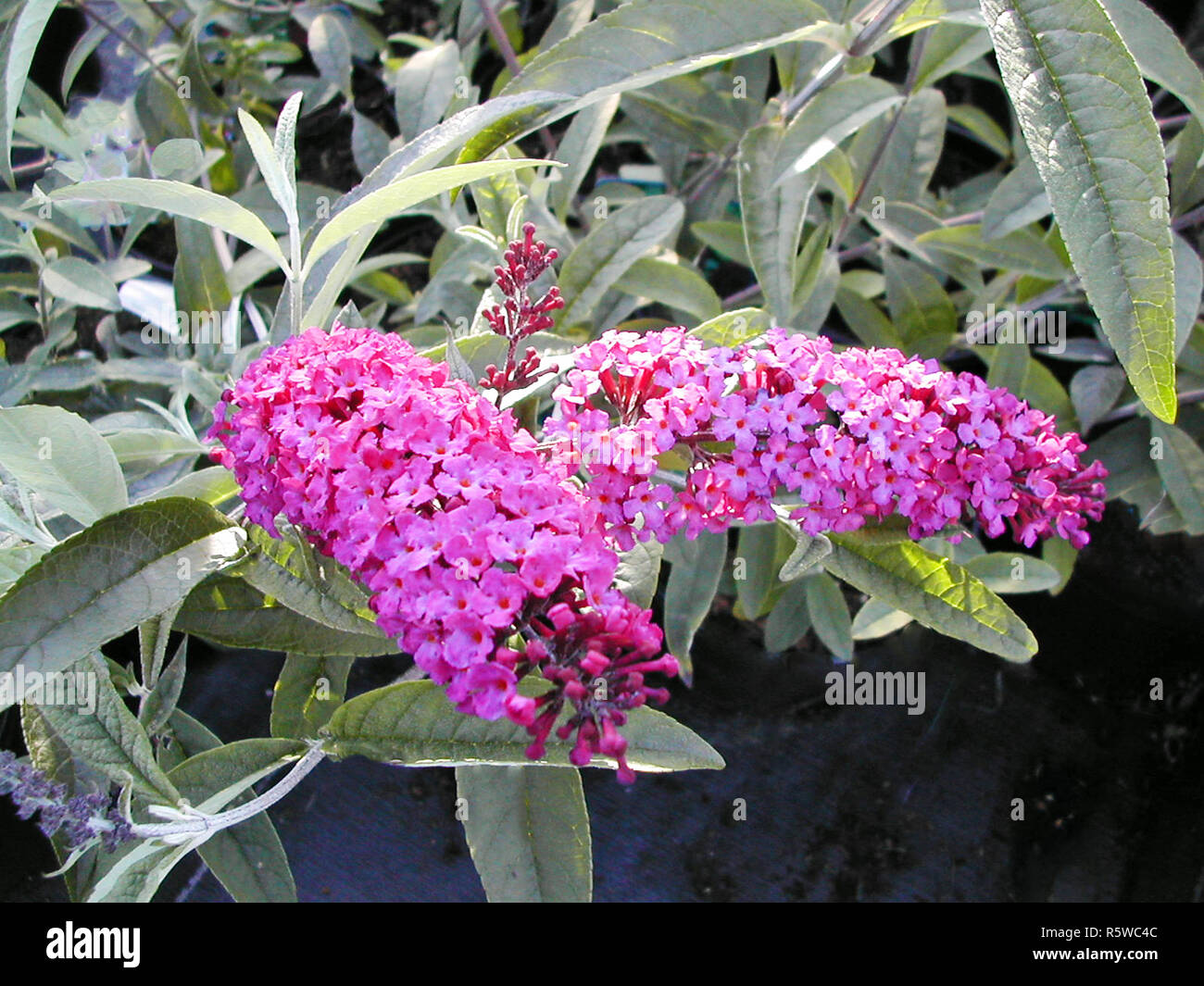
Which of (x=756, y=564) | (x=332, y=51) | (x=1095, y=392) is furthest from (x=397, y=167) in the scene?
(x=1095, y=392)

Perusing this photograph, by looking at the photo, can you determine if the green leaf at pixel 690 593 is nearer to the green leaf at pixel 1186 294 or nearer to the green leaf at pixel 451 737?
the green leaf at pixel 451 737

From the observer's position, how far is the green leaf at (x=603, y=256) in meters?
1.34

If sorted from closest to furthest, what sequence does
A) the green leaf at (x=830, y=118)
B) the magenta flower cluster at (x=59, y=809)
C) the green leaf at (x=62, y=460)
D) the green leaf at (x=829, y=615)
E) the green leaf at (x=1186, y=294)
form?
the magenta flower cluster at (x=59, y=809) → the green leaf at (x=62, y=460) → the green leaf at (x=830, y=118) → the green leaf at (x=1186, y=294) → the green leaf at (x=829, y=615)

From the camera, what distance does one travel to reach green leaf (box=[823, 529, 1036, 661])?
96 cm

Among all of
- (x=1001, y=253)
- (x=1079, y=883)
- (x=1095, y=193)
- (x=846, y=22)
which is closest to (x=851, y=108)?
(x=846, y=22)

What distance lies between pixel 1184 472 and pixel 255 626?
1402 millimetres

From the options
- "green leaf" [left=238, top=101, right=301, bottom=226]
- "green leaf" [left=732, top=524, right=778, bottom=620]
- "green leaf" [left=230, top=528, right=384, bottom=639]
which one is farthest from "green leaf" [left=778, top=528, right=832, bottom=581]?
"green leaf" [left=238, top=101, right=301, bottom=226]

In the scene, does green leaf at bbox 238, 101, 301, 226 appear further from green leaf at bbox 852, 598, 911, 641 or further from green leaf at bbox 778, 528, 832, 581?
green leaf at bbox 852, 598, 911, 641

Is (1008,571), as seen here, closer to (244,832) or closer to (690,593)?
(690,593)

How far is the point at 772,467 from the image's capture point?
88 cm

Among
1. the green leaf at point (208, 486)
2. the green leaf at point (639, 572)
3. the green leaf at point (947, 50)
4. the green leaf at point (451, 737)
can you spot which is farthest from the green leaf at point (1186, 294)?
the green leaf at point (208, 486)

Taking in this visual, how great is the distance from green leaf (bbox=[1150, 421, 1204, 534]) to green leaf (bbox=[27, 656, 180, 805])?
4.81 ft

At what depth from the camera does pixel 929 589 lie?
0.99m

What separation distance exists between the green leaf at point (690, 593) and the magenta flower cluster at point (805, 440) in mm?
522
